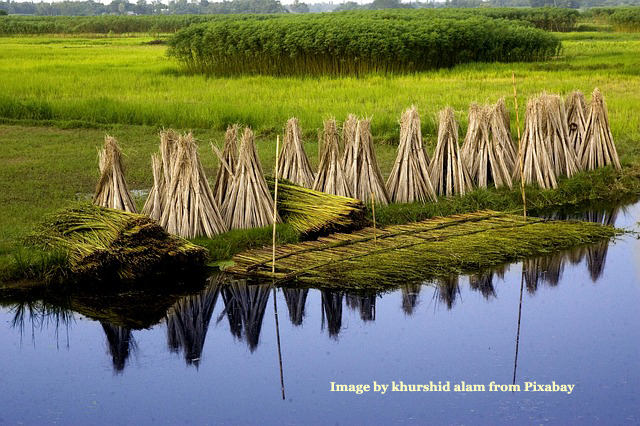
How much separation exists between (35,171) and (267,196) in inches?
165

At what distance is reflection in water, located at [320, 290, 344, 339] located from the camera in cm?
689

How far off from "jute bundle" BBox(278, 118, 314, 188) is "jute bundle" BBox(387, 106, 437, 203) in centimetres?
91

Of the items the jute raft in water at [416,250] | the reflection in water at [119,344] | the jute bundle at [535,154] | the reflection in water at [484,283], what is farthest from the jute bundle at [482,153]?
Answer: the reflection in water at [119,344]

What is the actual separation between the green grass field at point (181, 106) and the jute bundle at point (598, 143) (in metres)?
0.56

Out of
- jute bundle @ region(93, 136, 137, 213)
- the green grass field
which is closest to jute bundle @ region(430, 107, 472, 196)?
the green grass field

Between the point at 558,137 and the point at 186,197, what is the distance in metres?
5.21

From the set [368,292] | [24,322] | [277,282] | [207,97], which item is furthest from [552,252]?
[207,97]

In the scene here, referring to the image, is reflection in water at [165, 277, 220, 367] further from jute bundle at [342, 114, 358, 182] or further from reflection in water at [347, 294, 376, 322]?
jute bundle at [342, 114, 358, 182]

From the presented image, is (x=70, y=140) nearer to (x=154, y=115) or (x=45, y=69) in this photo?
(x=154, y=115)

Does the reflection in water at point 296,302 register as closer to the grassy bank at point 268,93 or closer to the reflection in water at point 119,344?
the reflection in water at point 119,344

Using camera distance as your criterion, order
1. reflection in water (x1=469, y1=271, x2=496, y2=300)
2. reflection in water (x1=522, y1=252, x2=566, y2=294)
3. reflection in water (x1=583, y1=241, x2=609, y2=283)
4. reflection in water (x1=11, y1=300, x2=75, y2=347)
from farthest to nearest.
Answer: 1. reflection in water (x1=583, y1=241, x2=609, y2=283)
2. reflection in water (x1=522, y1=252, x2=566, y2=294)
3. reflection in water (x1=469, y1=271, x2=496, y2=300)
4. reflection in water (x1=11, y1=300, x2=75, y2=347)

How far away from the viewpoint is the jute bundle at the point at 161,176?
8.60 metres

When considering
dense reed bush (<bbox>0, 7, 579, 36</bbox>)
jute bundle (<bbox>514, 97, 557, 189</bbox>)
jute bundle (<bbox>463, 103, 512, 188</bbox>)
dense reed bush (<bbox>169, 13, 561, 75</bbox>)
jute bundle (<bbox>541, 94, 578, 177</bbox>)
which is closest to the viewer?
jute bundle (<bbox>463, 103, 512, 188</bbox>)

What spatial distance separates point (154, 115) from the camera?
1623 centimetres
